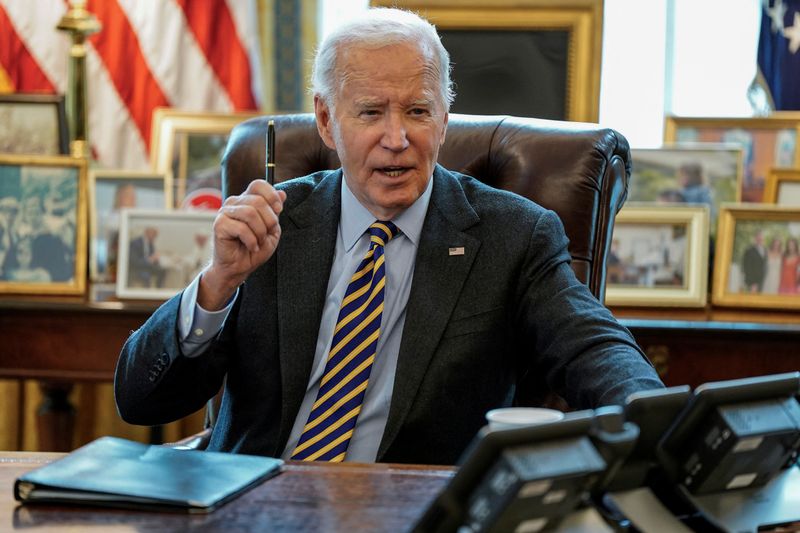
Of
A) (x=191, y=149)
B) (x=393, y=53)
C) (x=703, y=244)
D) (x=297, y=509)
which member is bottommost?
(x=297, y=509)

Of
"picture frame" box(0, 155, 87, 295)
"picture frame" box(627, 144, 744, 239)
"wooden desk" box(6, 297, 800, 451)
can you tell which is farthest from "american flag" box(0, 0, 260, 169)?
"picture frame" box(627, 144, 744, 239)

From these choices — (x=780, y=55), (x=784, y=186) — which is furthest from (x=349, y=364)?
(x=780, y=55)

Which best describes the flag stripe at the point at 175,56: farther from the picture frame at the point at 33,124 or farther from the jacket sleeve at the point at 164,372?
the jacket sleeve at the point at 164,372

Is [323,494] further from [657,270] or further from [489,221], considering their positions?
[657,270]

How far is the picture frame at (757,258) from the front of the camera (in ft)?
10.7

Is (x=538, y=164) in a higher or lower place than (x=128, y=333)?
higher

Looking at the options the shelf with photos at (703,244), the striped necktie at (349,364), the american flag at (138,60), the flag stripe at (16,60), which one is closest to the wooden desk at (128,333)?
the shelf with photos at (703,244)

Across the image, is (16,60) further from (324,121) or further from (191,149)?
(324,121)

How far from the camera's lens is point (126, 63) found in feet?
14.2

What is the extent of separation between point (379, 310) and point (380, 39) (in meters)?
0.50

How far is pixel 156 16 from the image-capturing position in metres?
4.34

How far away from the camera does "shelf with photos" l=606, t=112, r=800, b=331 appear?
10.7 ft

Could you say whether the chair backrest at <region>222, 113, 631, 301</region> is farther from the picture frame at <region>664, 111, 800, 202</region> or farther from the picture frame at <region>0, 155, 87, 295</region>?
the picture frame at <region>664, 111, 800, 202</region>

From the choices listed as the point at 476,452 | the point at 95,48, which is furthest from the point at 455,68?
the point at 476,452
